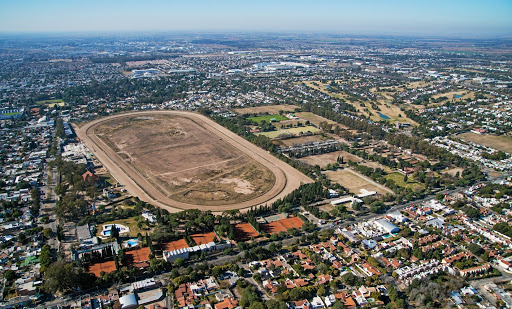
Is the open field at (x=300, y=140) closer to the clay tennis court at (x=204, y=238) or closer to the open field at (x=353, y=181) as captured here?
the open field at (x=353, y=181)

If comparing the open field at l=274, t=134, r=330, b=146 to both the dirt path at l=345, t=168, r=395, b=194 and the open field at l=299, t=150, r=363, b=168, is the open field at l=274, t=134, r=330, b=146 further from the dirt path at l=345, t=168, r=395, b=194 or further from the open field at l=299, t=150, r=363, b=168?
the dirt path at l=345, t=168, r=395, b=194

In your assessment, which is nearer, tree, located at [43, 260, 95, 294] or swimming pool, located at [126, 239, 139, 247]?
tree, located at [43, 260, 95, 294]

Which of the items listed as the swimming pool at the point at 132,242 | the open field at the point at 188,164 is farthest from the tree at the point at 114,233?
the open field at the point at 188,164

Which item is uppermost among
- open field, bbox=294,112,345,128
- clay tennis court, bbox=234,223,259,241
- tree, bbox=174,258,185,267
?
open field, bbox=294,112,345,128

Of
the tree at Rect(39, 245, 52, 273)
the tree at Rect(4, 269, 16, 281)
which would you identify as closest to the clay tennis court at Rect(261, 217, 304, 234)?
the tree at Rect(39, 245, 52, 273)

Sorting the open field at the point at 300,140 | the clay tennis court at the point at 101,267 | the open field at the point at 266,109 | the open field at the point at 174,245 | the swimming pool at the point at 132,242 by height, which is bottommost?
the clay tennis court at the point at 101,267

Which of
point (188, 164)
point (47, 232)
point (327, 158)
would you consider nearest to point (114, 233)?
point (47, 232)

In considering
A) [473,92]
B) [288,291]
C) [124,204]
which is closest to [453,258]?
[288,291]
